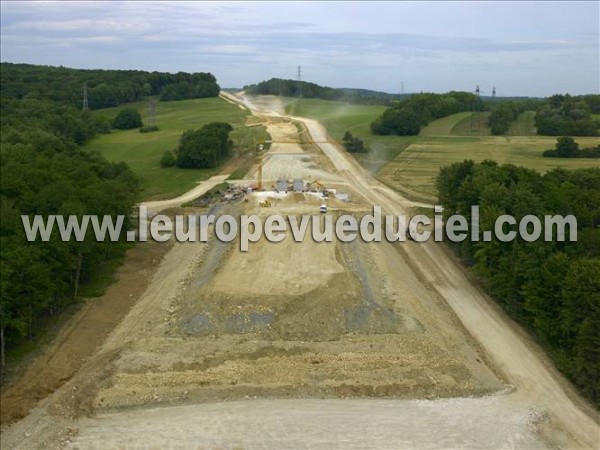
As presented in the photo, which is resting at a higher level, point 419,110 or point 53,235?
point 419,110

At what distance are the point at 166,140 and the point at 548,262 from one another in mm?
70991

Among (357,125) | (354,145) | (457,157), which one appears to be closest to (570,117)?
(457,157)

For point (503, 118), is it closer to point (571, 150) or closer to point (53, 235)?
point (571, 150)

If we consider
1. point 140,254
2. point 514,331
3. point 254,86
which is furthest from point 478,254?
point 254,86

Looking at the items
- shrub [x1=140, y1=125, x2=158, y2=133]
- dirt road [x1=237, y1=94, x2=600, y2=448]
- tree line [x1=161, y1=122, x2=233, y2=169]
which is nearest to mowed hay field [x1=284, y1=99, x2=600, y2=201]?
tree line [x1=161, y1=122, x2=233, y2=169]

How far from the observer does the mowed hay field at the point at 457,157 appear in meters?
68.9

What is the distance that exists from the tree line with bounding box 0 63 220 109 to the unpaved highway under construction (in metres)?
94.2

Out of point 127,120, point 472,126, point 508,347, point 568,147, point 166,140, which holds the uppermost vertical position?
point 472,126

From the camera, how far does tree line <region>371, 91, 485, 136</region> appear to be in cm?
9581

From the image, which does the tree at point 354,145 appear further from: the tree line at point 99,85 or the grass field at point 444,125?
the tree line at point 99,85

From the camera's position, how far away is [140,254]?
47625mm

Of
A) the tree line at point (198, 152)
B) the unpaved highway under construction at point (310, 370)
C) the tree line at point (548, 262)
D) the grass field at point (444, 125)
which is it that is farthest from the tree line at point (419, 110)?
the unpaved highway under construction at point (310, 370)

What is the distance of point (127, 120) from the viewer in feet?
366

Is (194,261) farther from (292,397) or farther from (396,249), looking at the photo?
(292,397)
